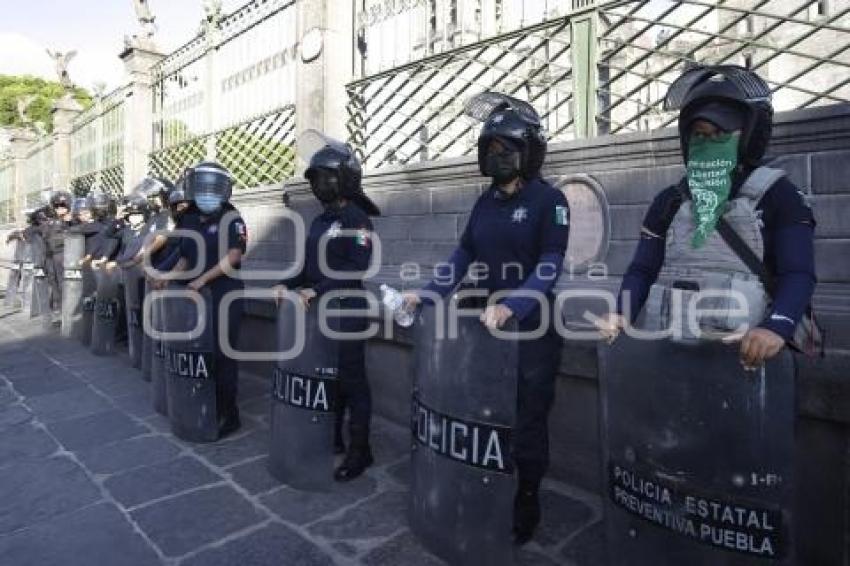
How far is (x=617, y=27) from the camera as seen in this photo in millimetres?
3992

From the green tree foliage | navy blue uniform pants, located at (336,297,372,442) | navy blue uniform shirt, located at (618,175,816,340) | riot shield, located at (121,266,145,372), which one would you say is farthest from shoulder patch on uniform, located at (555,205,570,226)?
the green tree foliage

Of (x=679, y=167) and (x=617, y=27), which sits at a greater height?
(x=617, y=27)

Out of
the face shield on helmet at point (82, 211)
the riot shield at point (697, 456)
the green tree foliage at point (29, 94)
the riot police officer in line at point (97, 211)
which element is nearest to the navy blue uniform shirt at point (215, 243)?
the riot shield at point (697, 456)

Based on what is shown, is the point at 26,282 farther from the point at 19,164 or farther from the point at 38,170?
the point at 19,164

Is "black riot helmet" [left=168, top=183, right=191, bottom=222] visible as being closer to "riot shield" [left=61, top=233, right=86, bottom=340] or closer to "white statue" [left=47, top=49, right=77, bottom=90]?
"riot shield" [left=61, top=233, right=86, bottom=340]

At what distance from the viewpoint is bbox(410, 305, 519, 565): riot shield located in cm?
220

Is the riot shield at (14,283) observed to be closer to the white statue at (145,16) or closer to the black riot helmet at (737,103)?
the white statue at (145,16)

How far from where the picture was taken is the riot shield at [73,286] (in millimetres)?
7145

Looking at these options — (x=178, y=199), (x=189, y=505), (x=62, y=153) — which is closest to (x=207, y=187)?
(x=178, y=199)

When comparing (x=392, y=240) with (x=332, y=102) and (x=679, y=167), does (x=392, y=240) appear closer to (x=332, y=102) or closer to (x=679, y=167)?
(x=332, y=102)

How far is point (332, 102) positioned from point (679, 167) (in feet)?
12.8

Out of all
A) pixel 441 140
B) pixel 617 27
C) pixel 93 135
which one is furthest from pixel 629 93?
pixel 93 135

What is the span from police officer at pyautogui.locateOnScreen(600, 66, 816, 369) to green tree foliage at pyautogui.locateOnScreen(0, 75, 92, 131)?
5405 cm

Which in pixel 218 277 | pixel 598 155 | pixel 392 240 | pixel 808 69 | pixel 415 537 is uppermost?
pixel 808 69
